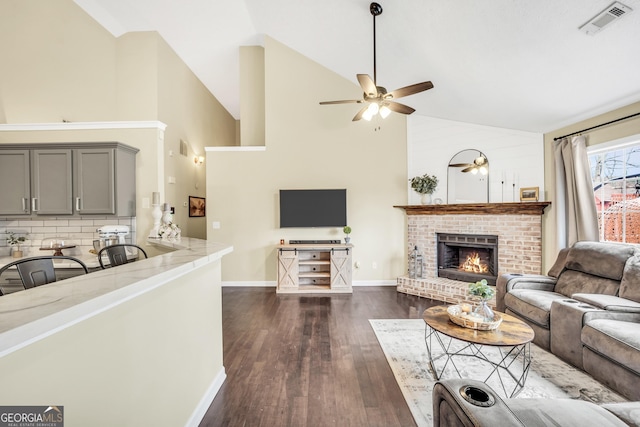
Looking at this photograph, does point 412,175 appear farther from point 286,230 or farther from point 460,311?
point 460,311

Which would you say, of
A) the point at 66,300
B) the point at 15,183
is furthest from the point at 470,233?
the point at 15,183

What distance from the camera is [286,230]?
5047mm

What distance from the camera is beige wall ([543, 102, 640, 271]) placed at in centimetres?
292

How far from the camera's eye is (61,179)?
3297 mm

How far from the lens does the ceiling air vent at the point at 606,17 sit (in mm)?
1971

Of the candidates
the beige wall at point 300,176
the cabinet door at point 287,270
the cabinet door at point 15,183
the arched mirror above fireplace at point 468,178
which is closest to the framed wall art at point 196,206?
the beige wall at point 300,176

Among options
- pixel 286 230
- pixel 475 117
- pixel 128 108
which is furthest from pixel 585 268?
pixel 128 108

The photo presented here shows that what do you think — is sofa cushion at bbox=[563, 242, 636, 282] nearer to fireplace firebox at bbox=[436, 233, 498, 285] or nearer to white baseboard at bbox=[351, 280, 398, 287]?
fireplace firebox at bbox=[436, 233, 498, 285]

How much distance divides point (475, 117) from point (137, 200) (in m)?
5.27

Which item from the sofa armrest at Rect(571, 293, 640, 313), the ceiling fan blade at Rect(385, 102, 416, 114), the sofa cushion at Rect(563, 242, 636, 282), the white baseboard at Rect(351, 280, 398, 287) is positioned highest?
the ceiling fan blade at Rect(385, 102, 416, 114)

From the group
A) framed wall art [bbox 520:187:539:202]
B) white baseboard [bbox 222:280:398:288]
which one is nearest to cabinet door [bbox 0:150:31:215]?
white baseboard [bbox 222:280:398:288]

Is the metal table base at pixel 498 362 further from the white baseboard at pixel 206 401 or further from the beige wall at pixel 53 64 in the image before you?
the beige wall at pixel 53 64

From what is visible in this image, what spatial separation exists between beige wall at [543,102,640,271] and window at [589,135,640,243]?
114 mm

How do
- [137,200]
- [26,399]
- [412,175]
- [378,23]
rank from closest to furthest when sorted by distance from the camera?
1. [26,399]
2. [378,23]
3. [137,200]
4. [412,175]
